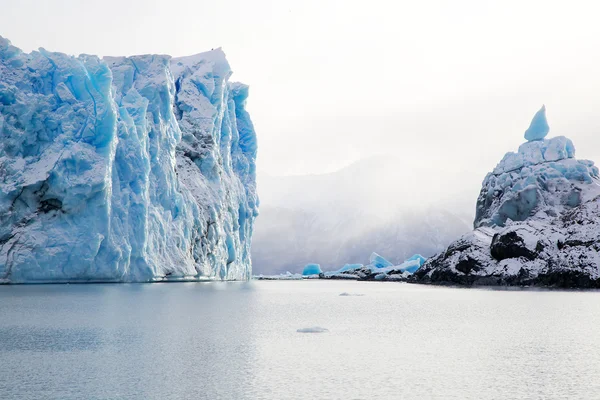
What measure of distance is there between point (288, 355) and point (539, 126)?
52.8 m

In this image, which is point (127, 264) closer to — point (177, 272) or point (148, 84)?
point (177, 272)

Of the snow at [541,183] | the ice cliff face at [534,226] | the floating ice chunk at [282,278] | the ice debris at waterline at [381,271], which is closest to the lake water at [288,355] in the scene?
the ice cliff face at [534,226]

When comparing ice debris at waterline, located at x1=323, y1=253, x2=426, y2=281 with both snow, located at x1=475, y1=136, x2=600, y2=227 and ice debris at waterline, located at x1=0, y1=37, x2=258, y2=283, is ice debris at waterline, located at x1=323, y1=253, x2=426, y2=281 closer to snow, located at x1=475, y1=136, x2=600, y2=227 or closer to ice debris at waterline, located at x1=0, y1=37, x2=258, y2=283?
snow, located at x1=475, y1=136, x2=600, y2=227

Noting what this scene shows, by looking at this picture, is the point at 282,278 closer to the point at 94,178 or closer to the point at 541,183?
the point at 541,183

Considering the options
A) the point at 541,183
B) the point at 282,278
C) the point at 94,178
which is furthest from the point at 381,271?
the point at 94,178

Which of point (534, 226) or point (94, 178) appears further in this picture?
point (534, 226)

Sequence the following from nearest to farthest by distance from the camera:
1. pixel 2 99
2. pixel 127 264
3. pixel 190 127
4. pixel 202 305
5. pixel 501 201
Answer: pixel 202 305, pixel 2 99, pixel 127 264, pixel 190 127, pixel 501 201

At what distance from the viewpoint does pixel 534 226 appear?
4488 centimetres

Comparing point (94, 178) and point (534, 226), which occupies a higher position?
point (94, 178)

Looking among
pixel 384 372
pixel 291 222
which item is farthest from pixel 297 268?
pixel 384 372

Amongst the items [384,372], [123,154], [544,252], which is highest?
[123,154]

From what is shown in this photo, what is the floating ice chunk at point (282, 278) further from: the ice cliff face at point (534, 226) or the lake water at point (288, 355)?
the lake water at point (288, 355)

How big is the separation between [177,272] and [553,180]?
3262 cm

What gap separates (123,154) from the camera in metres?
38.8
